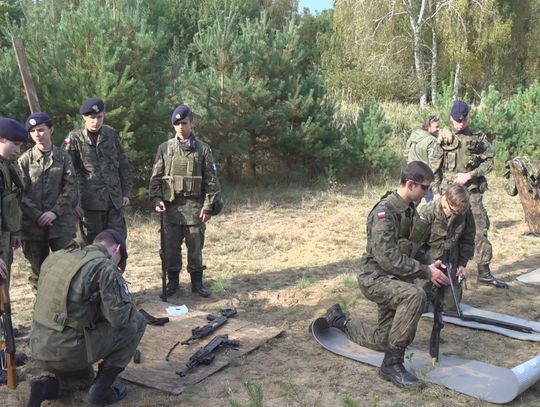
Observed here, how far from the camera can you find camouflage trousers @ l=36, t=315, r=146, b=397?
360cm

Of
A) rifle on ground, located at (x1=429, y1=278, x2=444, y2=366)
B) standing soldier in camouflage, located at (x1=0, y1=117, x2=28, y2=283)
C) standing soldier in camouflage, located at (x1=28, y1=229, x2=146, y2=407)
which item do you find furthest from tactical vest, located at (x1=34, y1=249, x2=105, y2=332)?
rifle on ground, located at (x1=429, y1=278, x2=444, y2=366)

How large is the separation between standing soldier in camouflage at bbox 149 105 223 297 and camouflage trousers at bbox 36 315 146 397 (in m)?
2.21

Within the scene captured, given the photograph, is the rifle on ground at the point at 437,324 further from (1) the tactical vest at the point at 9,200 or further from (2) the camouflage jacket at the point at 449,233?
(1) the tactical vest at the point at 9,200

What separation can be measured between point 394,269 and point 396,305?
12.1 inches

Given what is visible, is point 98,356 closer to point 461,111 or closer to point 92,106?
point 92,106

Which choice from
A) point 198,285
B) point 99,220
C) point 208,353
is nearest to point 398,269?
point 208,353

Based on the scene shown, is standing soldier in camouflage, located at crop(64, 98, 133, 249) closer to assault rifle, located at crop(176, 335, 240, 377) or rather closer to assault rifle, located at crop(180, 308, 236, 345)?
assault rifle, located at crop(180, 308, 236, 345)

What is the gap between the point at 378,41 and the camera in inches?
1004

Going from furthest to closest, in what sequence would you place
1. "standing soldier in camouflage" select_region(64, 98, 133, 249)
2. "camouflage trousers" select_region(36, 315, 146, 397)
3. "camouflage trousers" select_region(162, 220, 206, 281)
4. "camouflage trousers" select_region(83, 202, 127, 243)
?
1. "camouflage trousers" select_region(162, 220, 206, 281)
2. "camouflage trousers" select_region(83, 202, 127, 243)
3. "standing soldier in camouflage" select_region(64, 98, 133, 249)
4. "camouflage trousers" select_region(36, 315, 146, 397)

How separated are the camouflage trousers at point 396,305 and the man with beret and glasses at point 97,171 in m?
2.80

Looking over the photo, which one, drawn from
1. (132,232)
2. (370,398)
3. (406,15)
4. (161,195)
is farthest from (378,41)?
(370,398)

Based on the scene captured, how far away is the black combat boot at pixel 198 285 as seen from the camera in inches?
242

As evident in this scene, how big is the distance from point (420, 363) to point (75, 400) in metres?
2.55

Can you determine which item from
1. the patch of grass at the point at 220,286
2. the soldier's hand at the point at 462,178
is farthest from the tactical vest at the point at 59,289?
the soldier's hand at the point at 462,178
